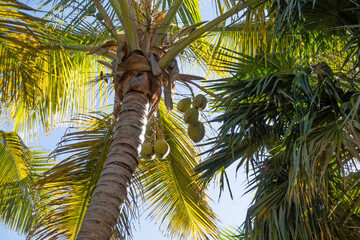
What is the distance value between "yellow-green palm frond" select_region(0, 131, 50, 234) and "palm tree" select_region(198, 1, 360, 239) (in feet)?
11.3

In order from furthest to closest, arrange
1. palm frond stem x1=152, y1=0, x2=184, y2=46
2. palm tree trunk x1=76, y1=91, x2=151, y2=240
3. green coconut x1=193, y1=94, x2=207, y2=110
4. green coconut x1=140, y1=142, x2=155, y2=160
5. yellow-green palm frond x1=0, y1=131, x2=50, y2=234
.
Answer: yellow-green palm frond x1=0, y1=131, x2=50, y2=234 → palm frond stem x1=152, y1=0, x2=184, y2=46 → green coconut x1=140, y1=142, x2=155, y2=160 → green coconut x1=193, y1=94, x2=207, y2=110 → palm tree trunk x1=76, y1=91, x2=151, y2=240

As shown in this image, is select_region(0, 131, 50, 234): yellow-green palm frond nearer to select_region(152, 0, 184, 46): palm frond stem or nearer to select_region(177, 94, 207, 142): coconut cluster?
select_region(152, 0, 184, 46): palm frond stem

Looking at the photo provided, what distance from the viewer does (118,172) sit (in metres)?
3.72

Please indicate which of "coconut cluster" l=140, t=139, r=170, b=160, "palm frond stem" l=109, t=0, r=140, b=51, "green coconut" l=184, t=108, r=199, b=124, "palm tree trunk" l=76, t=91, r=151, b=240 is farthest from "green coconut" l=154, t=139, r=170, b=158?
"palm frond stem" l=109, t=0, r=140, b=51

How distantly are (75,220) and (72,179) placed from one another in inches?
16.1

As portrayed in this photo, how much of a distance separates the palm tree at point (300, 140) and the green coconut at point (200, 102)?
207mm

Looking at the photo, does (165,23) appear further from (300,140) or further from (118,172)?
(300,140)

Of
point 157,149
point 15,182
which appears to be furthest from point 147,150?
point 15,182

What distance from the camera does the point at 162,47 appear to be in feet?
15.6

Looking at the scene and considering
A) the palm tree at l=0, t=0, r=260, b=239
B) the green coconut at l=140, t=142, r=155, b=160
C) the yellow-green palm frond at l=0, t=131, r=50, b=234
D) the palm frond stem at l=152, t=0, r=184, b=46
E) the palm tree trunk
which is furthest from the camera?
the yellow-green palm frond at l=0, t=131, r=50, b=234

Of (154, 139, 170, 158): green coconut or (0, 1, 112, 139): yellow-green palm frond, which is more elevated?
(0, 1, 112, 139): yellow-green palm frond

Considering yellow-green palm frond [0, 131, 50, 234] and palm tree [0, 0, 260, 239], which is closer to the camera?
palm tree [0, 0, 260, 239]

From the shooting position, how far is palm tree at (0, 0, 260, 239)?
3.94m

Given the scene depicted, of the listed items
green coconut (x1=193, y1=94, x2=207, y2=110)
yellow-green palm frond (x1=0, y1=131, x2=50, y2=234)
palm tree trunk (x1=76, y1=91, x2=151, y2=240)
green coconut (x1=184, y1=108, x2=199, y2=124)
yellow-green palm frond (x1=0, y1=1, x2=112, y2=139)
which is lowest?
palm tree trunk (x1=76, y1=91, x2=151, y2=240)
